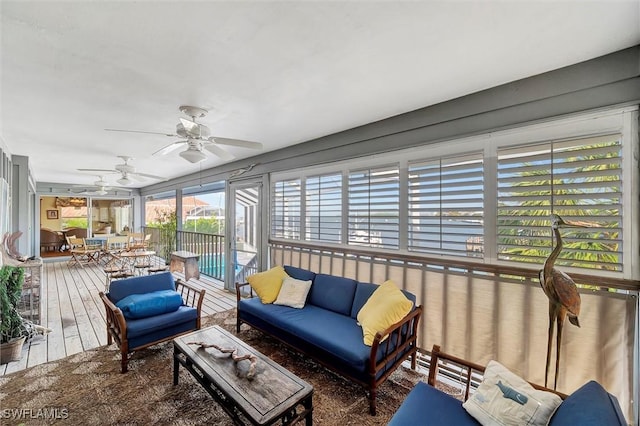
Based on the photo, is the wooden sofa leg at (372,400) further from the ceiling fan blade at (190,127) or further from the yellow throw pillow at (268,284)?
the ceiling fan blade at (190,127)

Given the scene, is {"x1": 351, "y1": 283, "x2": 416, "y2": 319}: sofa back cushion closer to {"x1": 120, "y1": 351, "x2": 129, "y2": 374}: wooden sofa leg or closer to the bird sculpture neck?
the bird sculpture neck

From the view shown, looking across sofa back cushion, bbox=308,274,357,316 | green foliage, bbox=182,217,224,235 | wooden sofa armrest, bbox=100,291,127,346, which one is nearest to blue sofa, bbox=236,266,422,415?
sofa back cushion, bbox=308,274,357,316

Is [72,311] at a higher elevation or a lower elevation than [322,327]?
lower

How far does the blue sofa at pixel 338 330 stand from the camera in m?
2.13

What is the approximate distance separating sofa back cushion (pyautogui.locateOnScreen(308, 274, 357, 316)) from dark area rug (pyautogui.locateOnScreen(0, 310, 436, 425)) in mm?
618

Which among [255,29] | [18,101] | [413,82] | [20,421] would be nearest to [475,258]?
[413,82]

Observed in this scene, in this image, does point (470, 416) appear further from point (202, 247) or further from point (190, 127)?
point (202, 247)

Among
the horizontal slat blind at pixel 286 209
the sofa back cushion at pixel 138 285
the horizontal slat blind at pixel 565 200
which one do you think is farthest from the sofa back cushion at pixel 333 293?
the sofa back cushion at pixel 138 285

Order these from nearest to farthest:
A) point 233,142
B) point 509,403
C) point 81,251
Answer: point 509,403
point 233,142
point 81,251

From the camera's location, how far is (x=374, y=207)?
3141 millimetres

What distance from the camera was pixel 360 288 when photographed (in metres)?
2.92

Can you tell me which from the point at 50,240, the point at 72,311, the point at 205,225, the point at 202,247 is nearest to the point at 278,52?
the point at 72,311

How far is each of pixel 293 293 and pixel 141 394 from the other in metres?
1.64

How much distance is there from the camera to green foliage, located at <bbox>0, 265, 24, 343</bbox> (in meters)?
2.71
